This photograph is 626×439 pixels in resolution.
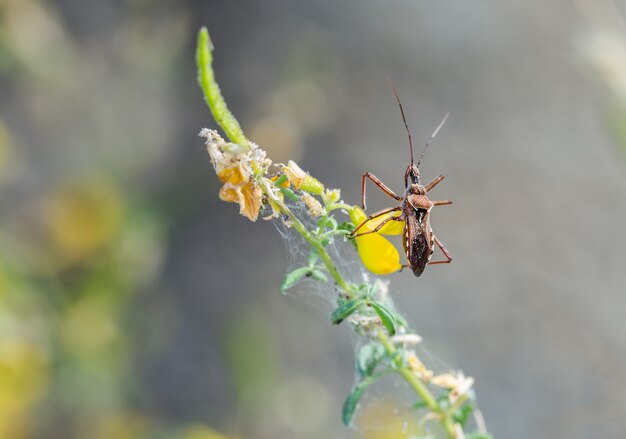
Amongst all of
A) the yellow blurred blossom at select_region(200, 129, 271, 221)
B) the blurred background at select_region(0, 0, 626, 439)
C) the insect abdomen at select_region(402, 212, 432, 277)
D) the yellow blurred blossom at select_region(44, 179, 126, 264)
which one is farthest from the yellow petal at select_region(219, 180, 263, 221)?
the yellow blurred blossom at select_region(44, 179, 126, 264)

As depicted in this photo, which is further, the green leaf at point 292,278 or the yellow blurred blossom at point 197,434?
the yellow blurred blossom at point 197,434

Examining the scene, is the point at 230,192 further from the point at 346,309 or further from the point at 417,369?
the point at 417,369

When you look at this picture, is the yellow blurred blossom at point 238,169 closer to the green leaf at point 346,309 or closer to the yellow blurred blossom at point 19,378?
the green leaf at point 346,309

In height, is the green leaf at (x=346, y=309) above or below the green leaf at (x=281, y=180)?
below

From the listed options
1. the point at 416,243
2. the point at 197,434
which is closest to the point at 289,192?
the point at 416,243

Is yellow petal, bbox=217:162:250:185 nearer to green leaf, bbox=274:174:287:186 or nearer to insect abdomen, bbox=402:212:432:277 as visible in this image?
green leaf, bbox=274:174:287:186

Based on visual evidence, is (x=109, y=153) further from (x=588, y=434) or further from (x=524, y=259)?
(x=588, y=434)

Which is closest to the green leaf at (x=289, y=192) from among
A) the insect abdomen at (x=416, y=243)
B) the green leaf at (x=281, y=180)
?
the green leaf at (x=281, y=180)
